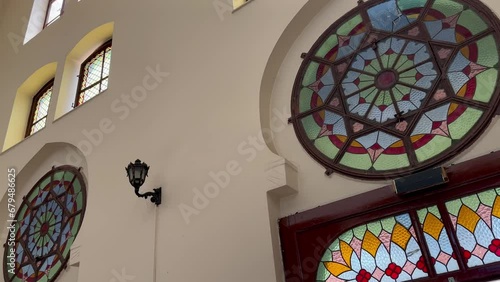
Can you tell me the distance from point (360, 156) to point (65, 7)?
548 cm

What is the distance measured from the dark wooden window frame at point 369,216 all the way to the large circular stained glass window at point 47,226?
2518 millimetres

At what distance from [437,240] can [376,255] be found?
35 cm

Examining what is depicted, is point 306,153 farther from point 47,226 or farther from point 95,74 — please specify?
point 95,74

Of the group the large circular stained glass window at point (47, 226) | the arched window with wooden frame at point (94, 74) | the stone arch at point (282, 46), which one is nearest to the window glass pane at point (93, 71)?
the arched window with wooden frame at point (94, 74)

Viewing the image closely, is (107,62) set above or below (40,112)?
above

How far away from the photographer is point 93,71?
18.1 feet

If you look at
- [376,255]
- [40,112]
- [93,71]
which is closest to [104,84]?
[93,71]

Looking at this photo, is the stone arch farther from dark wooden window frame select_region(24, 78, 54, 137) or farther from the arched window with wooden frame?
dark wooden window frame select_region(24, 78, 54, 137)

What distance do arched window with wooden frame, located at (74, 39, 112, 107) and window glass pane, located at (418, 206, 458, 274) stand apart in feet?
13.1

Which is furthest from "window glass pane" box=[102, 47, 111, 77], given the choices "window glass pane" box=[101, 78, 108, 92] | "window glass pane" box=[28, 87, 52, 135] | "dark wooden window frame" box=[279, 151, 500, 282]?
"dark wooden window frame" box=[279, 151, 500, 282]

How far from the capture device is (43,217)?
4707 millimetres

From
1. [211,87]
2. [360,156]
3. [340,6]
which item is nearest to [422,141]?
[360,156]

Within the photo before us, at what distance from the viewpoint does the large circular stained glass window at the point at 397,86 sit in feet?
8.36

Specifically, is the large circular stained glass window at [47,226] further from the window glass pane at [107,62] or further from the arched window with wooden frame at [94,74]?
the window glass pane at [107,62]
